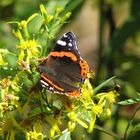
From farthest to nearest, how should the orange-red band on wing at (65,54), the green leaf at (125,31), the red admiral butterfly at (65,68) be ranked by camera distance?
the green leaf at (125,31) < the orange-red band on wing at (65,54) < the red admiral butterfly at (65,68)

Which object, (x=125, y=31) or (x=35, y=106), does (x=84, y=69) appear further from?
(x=125, y=31)

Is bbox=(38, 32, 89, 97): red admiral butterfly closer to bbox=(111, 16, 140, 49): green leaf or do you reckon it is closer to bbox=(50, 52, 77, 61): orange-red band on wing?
bbox=(50, 52, 77, 61): orange-red band on wing

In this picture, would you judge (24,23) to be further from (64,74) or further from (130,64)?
(130,64)

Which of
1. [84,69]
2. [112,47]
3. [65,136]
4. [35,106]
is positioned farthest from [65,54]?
[112,47]

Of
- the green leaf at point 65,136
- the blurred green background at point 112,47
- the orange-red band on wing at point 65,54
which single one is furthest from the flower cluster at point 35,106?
the blurred green background at point 112,47

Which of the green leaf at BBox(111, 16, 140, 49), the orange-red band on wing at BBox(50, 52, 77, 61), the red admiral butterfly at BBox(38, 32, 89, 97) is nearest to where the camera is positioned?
the red admiral butterfly at BBox(38, 32, 89, 97)

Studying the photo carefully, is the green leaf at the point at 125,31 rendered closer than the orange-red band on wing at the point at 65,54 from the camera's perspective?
No

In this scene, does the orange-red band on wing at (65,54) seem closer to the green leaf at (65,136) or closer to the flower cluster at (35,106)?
the flower cluster at (35,106)

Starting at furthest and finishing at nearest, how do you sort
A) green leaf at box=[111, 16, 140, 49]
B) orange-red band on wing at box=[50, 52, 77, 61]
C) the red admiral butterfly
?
green leaf at box=[111, 16, 140, 49] < orange-red band on wing at box=[50, 52, 77, 61] < the red admiral butterfly

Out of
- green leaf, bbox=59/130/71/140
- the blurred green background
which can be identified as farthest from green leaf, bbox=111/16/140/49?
green leaf, bbox=59/130/71/140
